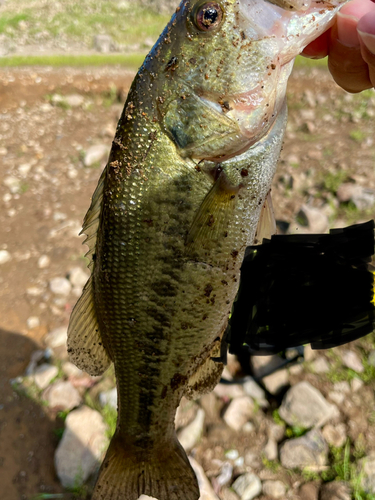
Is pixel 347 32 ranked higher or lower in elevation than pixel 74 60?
higher

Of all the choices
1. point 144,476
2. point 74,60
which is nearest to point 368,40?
point 144,476

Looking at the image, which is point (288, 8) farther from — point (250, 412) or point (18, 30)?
point (18, 30)

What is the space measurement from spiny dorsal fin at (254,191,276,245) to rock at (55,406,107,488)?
5.98 ft

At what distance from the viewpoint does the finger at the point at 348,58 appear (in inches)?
61.2

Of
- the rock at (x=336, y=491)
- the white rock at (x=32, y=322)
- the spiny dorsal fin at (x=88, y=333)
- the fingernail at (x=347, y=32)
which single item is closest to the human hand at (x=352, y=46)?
the fingernail at (x=347, y=32)

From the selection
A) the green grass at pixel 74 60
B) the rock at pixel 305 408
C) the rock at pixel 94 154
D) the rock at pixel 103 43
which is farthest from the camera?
the rock at pixel 103 43

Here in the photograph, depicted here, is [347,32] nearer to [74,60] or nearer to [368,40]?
[368,40]

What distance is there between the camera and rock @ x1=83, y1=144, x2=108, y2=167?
5.05 m

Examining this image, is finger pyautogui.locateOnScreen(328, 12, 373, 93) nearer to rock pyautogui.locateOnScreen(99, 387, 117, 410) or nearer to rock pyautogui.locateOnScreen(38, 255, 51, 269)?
rock pyautogui.locateOnScreen(99, 387, 117, 410)

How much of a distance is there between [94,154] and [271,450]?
400 cm

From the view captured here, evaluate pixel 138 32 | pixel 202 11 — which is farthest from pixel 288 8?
pixel 138 32

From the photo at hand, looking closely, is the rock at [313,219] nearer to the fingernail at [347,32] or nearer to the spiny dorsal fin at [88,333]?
the fingernail at [347,32]

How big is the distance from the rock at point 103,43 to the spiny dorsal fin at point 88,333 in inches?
297

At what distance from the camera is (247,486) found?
244cm
